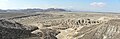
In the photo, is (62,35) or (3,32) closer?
(3,32)

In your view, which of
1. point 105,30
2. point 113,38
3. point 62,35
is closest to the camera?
point 113,38

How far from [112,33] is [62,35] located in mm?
9464

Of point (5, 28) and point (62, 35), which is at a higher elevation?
point (5, 28)

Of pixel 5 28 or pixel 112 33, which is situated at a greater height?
pixel 5 28

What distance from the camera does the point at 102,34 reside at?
3478cm

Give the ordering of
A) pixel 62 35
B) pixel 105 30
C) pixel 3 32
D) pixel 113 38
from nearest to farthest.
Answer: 1. pixel 3 32
2. pixel 113 38
3. pixel 105 30
4. pixel 62 35

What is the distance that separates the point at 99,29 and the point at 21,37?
13.5m

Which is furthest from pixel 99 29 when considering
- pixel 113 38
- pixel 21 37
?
pixel 21 37

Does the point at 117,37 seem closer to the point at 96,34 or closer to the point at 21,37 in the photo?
the point at 96,34

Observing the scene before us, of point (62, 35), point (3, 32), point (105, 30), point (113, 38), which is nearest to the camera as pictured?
point (3, 32)

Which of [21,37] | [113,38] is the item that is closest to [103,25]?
[113,38]

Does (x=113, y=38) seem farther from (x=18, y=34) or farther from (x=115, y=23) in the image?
(x=18, y=34)

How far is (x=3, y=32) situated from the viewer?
28.4 metres

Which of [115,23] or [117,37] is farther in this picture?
[115,23]
